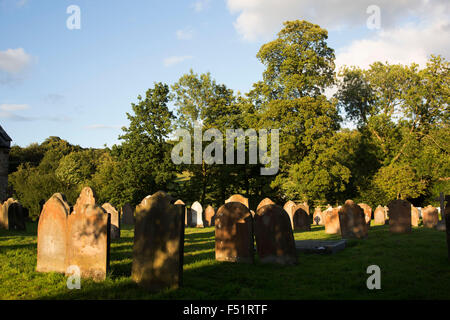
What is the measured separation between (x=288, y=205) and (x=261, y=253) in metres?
13.0

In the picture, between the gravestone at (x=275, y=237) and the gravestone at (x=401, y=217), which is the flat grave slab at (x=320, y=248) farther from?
the gravestone at (x=401, y=217)

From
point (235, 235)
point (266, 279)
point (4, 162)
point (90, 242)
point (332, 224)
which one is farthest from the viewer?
point (4, 162)

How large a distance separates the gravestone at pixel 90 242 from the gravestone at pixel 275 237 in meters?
4.10

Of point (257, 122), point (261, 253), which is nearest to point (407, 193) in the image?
point (257, 122)

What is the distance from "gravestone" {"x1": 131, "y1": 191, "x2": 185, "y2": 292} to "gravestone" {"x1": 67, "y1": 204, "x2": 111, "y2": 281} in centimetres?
68

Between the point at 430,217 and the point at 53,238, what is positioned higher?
the point at 53,238

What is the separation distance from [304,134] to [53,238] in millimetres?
24948

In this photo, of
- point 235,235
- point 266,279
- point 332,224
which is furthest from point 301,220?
point 266,279

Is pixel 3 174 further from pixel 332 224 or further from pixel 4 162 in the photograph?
pixel 332 224

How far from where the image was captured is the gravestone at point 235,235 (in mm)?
9055

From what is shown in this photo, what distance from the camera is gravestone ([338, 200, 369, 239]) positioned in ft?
47.5

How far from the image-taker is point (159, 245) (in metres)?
6.36

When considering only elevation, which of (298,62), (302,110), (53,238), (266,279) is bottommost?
(266,279)

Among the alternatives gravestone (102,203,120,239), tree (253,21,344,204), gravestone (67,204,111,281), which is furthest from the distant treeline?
gravestone (67,204,111,281)
